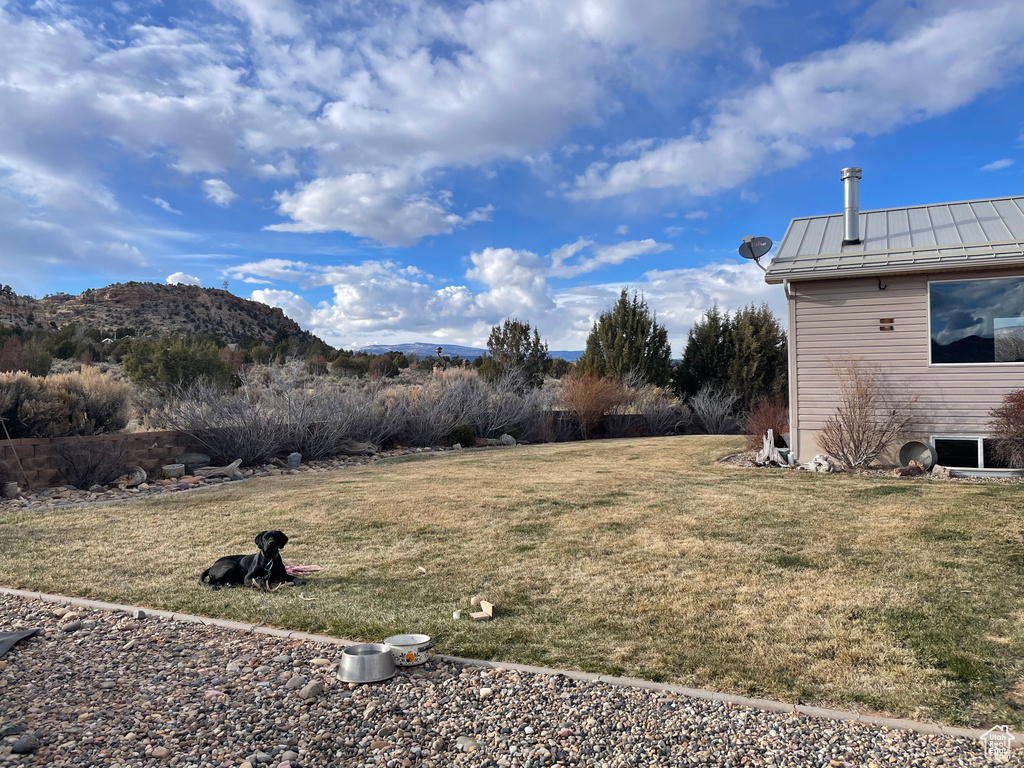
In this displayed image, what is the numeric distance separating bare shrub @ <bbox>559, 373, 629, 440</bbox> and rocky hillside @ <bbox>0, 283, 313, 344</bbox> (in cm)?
2593

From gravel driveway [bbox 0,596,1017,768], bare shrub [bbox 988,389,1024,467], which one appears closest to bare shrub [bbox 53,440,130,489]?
gravel driveway [bbox 0,596,1017,768]

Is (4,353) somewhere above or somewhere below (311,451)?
above

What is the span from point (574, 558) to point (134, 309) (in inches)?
1692

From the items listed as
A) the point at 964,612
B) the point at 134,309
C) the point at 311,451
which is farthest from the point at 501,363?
the point at 134,309

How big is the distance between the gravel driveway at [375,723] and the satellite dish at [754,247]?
299 inches

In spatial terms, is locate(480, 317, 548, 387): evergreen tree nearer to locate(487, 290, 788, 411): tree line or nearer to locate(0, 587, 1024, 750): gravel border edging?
locate(487, 290, 788, 411): tree line

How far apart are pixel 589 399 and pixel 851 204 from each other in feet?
27.4

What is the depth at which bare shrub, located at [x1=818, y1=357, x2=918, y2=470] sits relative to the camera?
8797 millimetres

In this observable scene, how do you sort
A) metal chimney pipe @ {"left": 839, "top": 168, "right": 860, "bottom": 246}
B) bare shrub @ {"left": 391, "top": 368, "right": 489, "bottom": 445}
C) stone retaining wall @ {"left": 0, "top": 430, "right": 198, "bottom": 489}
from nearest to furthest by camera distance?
stone retaining wall @ {"left": 0, "top": 430, "right": 198, "bottom": 489}
metal chimney pipe @ {"left": 839, "top": 168, "right": 860, "bottom": 246}
bare shrub @ {"left": 391, "top": 368, "right": 489, "bottom": 445}

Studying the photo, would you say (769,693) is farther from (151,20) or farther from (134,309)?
(134,309)

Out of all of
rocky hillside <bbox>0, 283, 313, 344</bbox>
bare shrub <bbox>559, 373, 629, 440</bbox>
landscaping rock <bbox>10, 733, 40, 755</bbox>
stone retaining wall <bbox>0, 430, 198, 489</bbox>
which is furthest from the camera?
rocky hillside <bbox>0, 283, 313, 344</bbox>

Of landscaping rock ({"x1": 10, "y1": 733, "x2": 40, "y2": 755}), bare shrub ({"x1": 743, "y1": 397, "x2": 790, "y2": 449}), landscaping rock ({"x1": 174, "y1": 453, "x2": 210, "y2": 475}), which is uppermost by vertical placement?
bare shrub ({"x1": 743, "y1": 397, "x2": 790, "y2": 449})

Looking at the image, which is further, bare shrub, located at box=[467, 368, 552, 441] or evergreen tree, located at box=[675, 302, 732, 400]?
evergreen tree, located at box=[675, 302, 732, 400]

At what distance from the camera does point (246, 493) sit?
28.5 ft
